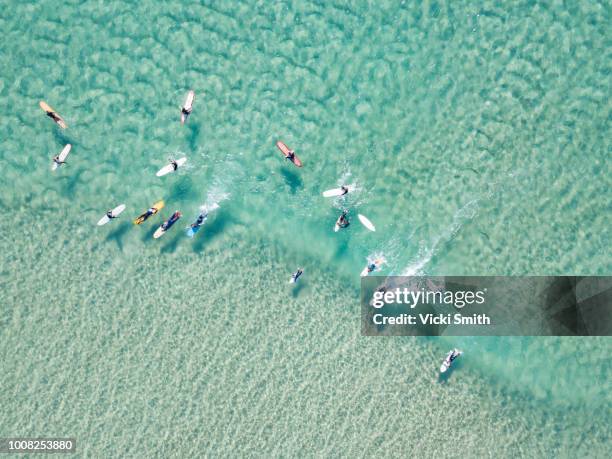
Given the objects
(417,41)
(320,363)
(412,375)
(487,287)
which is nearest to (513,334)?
(487,287)

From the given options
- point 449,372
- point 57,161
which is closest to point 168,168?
point 57,161

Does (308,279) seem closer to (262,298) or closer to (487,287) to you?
(262,298)

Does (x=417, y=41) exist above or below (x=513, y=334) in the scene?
above

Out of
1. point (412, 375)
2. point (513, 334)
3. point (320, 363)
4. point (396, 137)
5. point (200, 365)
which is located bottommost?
point (200, 365)

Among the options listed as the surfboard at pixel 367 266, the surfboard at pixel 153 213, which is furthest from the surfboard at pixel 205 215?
the surfboard at pixel 367 266

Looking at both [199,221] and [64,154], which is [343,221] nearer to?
[199,221]

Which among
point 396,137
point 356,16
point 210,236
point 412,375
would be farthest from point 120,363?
point 356,16
